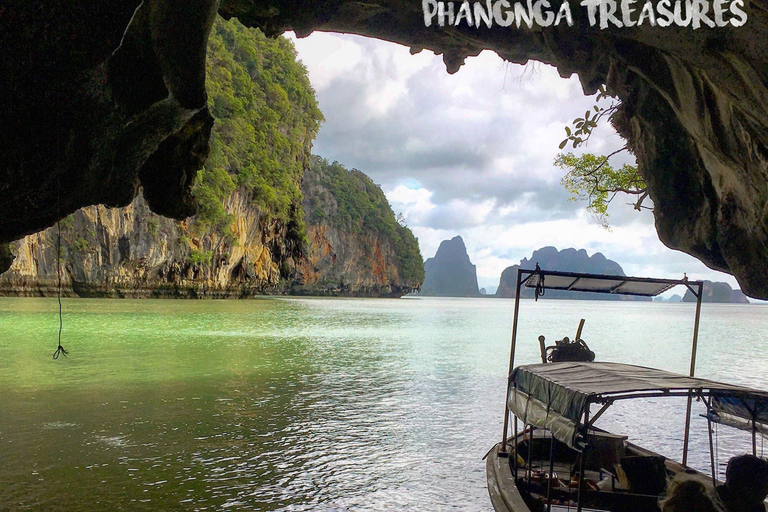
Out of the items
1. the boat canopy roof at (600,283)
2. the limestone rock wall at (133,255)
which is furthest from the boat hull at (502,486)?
the limestone rock wall at (133,255)

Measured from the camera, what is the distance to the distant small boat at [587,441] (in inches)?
175

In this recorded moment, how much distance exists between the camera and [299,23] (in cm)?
666

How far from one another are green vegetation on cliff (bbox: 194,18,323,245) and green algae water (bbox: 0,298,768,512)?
17742mm

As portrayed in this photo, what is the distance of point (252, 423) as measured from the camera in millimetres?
8570

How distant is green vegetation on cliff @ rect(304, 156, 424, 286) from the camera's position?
80.5 meters

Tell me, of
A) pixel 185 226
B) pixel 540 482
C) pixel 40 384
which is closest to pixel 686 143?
pixel 540 482

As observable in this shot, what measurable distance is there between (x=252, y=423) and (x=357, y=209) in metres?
79.5

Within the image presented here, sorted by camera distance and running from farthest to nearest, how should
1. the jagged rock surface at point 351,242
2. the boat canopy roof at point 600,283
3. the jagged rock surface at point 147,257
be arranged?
the jagged rock surface at point 351,242
the jagged rock surface at point 147,257
the boat canopy roof at point 600,283

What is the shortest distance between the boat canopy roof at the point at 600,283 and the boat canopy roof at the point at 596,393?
56.1 inches

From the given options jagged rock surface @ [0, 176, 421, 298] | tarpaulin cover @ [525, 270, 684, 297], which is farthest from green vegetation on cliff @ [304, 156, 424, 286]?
tarpaulin cover @ [525, 270, 684, 297]

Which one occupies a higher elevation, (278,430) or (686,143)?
(686,143)

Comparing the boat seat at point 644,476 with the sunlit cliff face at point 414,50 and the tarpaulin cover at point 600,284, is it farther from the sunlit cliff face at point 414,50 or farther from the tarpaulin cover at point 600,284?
the sunlit cliff face at point 414,50

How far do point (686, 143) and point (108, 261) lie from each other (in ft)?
108

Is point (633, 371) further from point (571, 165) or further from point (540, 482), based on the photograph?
point (571, 165)
